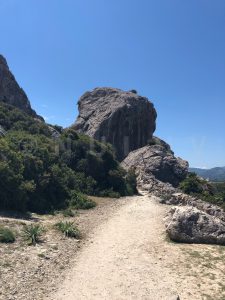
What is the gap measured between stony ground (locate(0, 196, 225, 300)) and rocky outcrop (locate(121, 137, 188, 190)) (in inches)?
882

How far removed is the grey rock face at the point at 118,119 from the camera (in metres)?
70.6

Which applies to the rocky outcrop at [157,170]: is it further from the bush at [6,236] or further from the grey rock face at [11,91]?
the bush at [6,236]

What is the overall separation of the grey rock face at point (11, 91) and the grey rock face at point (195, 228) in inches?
1906

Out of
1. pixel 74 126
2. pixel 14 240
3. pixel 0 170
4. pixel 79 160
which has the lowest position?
pixel 14 240

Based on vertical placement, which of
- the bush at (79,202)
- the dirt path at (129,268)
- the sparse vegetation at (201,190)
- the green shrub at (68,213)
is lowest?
the dirt path at (129,268)

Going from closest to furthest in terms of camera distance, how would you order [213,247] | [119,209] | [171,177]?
[213,247] < [119,209] < [171,177]

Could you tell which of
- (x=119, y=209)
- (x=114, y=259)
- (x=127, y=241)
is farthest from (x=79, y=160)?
(x=114, y=259)

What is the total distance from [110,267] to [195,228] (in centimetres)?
801

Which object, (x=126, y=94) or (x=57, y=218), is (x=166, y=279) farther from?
(x=126, y=94)

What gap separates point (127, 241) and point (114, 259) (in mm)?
3659

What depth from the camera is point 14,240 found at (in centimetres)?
2003

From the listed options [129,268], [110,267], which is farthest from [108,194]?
[129,268]

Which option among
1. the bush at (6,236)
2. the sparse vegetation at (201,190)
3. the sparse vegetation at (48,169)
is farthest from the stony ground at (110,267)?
the sparse vegetation at (201,190)

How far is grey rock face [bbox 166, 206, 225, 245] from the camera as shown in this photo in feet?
77.4
